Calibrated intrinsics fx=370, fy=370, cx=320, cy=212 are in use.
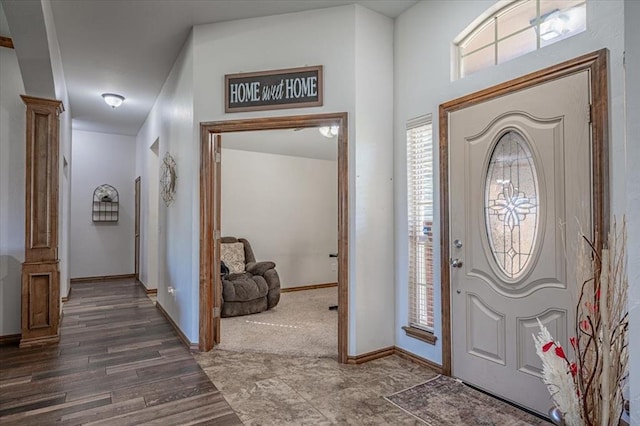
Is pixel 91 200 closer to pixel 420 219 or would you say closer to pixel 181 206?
pixel 181 206

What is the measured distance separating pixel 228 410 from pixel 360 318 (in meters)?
1.23

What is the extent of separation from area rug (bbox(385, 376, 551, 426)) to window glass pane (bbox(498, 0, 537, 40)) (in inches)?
95.4

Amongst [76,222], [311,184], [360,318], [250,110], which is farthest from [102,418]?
[76,222]

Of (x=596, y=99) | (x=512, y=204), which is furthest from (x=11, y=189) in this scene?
(x=596, y=99)

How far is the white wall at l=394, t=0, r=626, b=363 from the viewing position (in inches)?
74.0

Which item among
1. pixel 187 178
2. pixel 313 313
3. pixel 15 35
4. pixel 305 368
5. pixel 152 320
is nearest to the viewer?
pixel 15 35

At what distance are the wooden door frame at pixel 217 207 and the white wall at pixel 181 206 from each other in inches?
3.3

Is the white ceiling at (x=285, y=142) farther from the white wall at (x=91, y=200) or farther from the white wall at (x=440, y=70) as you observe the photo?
the white wall at (x=91, y=200)

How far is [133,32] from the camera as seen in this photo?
3.50 meters

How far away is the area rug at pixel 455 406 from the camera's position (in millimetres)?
2176

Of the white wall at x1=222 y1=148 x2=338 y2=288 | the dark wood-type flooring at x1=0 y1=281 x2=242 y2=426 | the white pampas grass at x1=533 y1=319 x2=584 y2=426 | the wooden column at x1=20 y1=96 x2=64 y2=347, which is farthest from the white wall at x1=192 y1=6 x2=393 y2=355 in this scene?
the white wall at x1=222 y1=148 x2=338 y2=288

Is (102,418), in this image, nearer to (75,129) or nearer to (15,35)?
(15,35)

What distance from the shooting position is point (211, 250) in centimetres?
335

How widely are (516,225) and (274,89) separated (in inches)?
85.2
